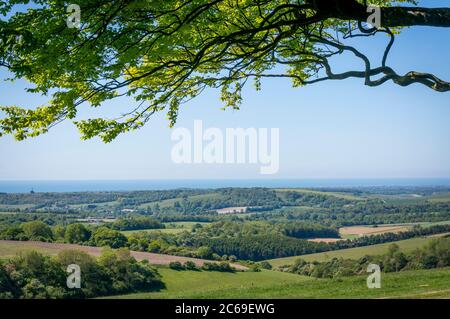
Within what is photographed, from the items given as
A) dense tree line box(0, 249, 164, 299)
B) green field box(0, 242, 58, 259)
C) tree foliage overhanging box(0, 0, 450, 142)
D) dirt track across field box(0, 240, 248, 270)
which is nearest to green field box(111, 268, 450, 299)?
tree foliage overhanging box(0, 0, 450, 142)

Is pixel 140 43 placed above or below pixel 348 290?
above

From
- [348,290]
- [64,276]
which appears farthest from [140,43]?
[64,276]

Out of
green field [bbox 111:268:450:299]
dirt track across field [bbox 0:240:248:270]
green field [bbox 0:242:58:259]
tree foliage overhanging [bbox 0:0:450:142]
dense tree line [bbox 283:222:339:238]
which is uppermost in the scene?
tree foliage overhanging [bbox 0:0:450:142]

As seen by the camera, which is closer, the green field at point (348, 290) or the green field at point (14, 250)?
the green field at point (348, 290)

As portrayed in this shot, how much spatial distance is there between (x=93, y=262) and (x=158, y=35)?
22.5 m

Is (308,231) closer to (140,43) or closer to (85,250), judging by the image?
(85,250)

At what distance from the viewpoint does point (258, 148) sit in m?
13.1

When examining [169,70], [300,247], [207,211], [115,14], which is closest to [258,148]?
[169,70]

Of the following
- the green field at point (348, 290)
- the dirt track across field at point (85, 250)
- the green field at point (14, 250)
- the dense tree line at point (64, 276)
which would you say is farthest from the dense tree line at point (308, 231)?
the green field at point (348, 290)

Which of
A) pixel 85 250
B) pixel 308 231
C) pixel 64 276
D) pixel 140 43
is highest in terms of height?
pixel 140 43

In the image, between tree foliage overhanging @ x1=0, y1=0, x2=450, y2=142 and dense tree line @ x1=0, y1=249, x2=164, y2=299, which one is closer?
tree foliage overhanging @ x1=0, y1=0, x2=450, y2=142

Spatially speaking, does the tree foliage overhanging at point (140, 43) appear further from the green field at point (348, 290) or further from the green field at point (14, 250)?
the green field at point (14, 250)

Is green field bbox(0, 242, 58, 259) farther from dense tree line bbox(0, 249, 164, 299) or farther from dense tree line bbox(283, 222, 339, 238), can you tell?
dense tree line bbox(283, 222, 339, 238)
